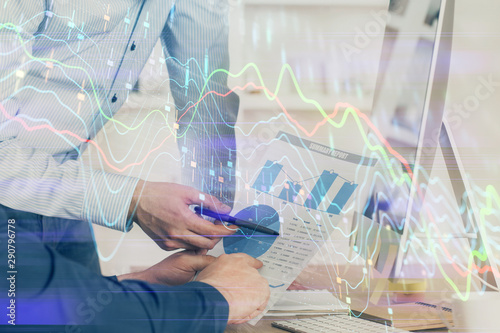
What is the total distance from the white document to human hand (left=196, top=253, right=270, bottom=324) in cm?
4

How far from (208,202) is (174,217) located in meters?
0.08

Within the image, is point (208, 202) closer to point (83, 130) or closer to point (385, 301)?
point (83, 130)

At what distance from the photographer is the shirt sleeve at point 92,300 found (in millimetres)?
681

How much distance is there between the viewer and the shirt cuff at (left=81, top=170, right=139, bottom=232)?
3.01ft

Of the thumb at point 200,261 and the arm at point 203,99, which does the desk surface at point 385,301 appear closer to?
the thumb at point 200,261

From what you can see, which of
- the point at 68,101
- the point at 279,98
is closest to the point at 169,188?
the point at 68,101

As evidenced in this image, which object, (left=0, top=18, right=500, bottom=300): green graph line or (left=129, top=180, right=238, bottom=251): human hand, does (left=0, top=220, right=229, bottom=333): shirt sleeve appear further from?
(left=0, top=18, right=500, bottom=300): green graph line

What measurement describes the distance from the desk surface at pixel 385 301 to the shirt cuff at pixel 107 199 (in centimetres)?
36

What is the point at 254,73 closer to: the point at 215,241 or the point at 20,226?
the point at 215,241
